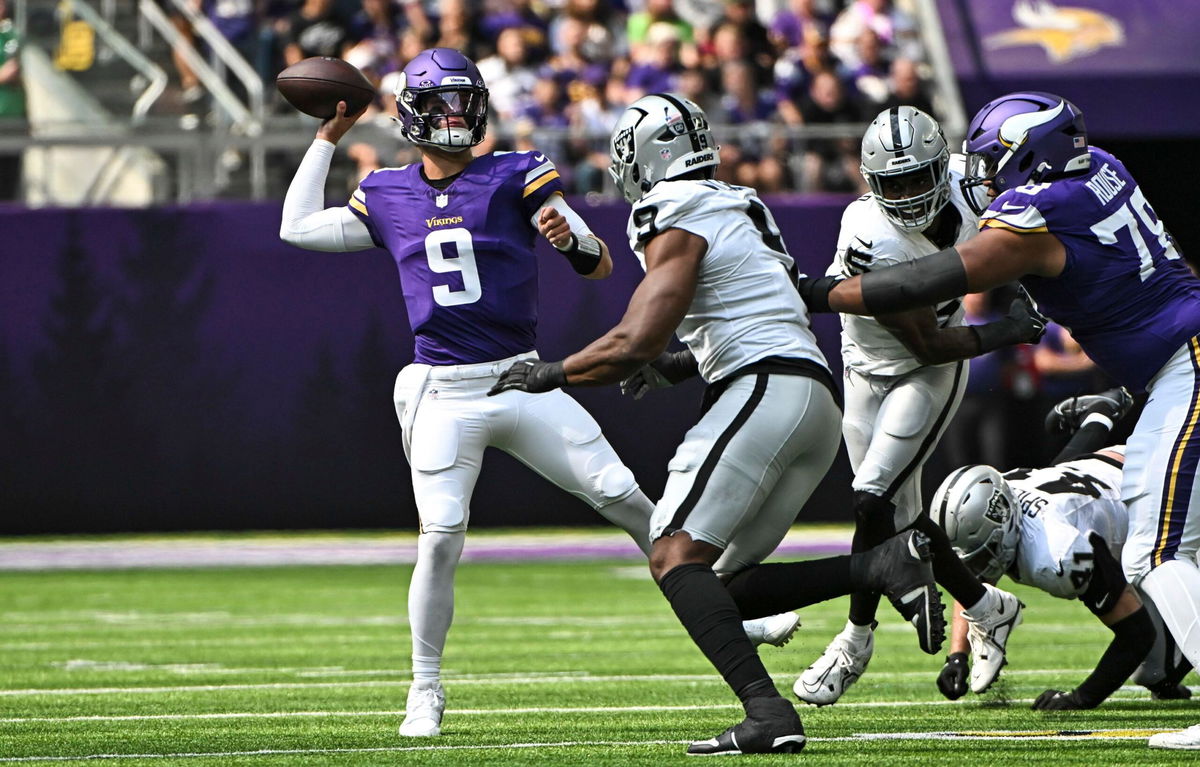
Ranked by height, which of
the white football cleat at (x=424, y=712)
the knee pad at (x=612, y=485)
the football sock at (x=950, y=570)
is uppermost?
the knee pad at (x=612, y=485)

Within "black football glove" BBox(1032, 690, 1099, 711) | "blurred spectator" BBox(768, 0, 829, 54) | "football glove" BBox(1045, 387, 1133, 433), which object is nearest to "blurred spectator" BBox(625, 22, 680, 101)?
"blurred spectator" BBox(768, 0, 829, 54)

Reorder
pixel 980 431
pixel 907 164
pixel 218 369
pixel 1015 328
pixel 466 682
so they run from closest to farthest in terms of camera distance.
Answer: pixel 1015 328
pixel 907 164
pixel 466 682
pixel 980 431
pixel 218 369

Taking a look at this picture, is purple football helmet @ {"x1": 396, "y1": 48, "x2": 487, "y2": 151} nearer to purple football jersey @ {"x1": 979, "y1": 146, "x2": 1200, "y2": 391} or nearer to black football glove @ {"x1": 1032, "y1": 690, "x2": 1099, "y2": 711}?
purple football jersey @ {"x1": 979, "y1": 146, "x2": 1200, "y2": 391}

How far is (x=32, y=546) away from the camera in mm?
13375

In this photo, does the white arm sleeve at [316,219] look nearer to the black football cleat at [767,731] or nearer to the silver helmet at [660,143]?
the silver helmet at [660,143]

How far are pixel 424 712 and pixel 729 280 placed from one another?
152 cm

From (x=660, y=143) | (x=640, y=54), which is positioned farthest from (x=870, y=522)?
(x=640, y=54)

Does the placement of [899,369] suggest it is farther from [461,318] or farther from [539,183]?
[461,318]

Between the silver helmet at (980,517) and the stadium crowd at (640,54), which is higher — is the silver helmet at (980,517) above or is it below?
above

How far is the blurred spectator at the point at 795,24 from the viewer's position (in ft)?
48.5

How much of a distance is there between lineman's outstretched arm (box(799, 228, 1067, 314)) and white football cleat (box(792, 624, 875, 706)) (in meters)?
1.46

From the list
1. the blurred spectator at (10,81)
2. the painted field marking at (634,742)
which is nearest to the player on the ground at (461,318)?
the painted field marking at (634,742)

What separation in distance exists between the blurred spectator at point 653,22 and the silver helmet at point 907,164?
9255 mm

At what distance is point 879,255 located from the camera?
5.93 meters
